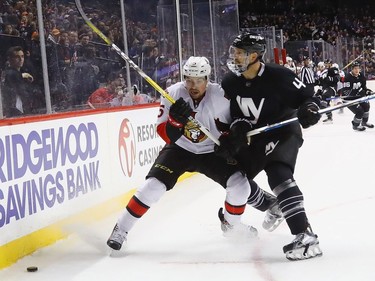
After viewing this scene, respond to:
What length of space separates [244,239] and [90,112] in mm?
1304

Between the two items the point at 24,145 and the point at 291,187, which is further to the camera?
the point at 24,145

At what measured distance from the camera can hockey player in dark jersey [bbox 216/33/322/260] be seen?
277 cm

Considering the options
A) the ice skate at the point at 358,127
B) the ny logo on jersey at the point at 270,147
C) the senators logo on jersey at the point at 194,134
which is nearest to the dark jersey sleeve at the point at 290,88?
the ny logo on jersey at the point at 270,147

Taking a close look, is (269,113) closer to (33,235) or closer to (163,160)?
(163,160)

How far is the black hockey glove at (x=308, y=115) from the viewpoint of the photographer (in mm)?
2752

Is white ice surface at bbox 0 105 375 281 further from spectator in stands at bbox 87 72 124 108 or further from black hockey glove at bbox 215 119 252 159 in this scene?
spectator in stands at bbox 87 72 124 108

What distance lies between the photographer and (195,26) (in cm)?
689

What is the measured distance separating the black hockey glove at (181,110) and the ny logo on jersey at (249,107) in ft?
0.84

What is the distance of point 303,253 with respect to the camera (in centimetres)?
273

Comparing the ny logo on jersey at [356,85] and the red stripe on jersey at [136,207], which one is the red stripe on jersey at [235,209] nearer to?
the red stripe on jersey at [136,207]

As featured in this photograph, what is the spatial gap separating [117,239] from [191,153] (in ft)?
1.85

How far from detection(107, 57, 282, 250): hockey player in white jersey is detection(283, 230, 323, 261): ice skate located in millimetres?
425

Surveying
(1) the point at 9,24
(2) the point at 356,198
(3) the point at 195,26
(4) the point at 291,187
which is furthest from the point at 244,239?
(3) the point at 195,26

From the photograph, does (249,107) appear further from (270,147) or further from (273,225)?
(273,225)
